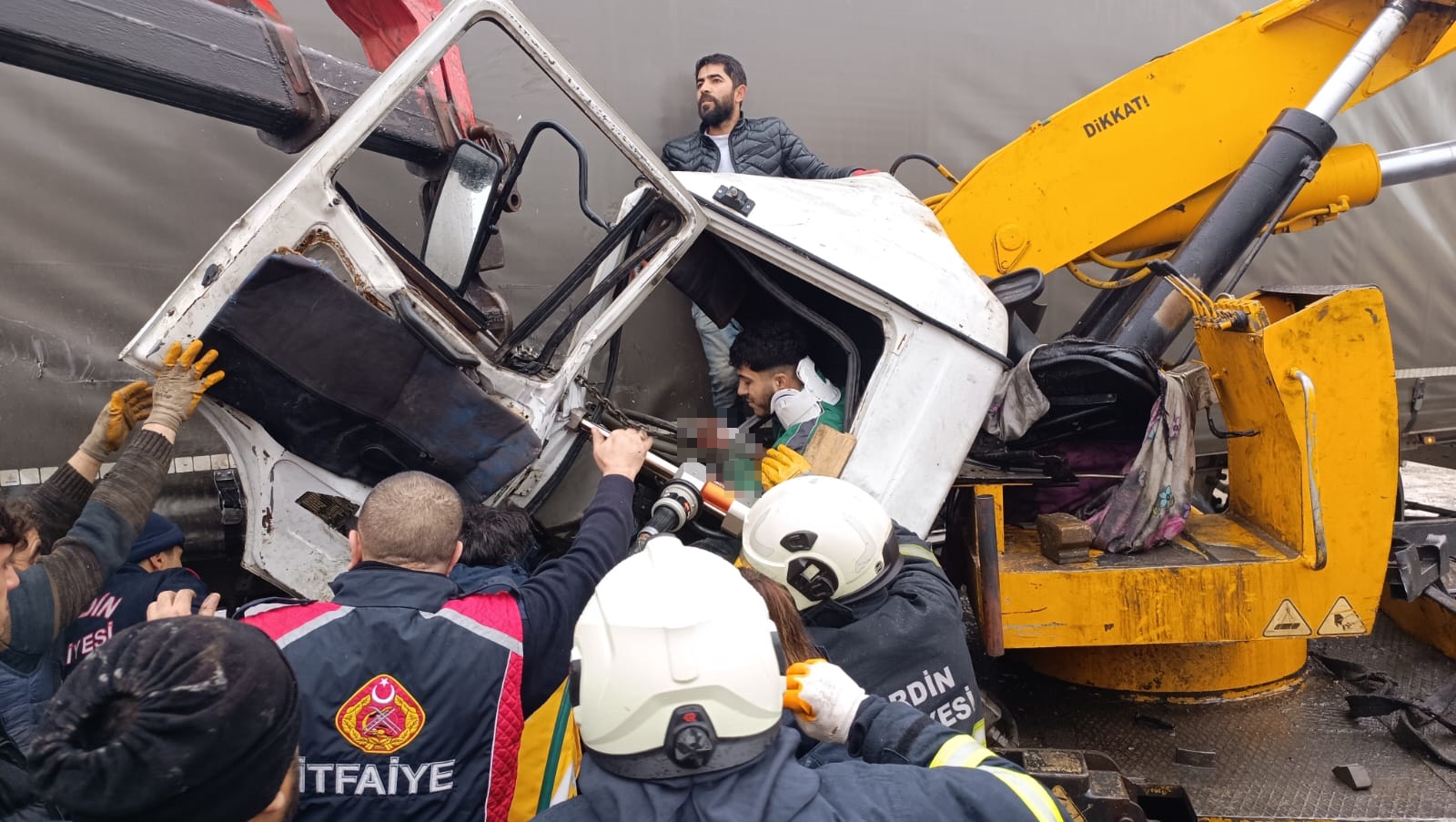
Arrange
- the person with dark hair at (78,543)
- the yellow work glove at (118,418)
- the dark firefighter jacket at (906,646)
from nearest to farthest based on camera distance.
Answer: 1. the person with dark hair at (78,543)
2. the dark firefighter jacket at (906,646)
3. the yellow work glove at (118,418)

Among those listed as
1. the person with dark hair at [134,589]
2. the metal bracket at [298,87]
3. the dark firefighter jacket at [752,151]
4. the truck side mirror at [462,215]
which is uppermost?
the dark firefighter jacket at [752,151]

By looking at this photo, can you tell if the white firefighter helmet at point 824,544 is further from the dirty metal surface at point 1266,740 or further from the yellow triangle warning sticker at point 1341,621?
the yellow triangle warning sticker at point 1341,621

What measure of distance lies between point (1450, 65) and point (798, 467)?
519 cm

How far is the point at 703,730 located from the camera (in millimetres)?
1053

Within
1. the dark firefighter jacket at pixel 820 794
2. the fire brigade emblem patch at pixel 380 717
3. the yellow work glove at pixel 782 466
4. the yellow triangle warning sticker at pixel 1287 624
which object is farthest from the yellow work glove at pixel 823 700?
the yellow triangle warning sticker at pixel 1287 624

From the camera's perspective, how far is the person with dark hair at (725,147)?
364 cm

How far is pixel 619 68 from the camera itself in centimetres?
379

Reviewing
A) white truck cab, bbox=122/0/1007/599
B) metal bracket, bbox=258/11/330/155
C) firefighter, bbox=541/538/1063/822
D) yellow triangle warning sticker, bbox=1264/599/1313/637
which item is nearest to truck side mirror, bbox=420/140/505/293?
white truck cab, bbox=122/0/1007/599

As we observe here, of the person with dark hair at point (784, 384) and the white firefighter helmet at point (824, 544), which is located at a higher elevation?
the person with dark hair at point (784, 384)

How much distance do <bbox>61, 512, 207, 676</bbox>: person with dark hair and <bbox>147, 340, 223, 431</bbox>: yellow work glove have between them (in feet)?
1.11

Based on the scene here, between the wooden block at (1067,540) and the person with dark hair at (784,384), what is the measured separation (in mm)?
722

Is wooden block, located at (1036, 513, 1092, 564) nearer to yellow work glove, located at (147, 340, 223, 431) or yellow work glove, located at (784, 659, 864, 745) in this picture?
yellow work glove, located at (784, 659, 864, 745)

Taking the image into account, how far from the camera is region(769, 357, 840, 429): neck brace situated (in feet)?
9.19

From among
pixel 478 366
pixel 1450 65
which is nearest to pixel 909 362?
pixel 478 366
